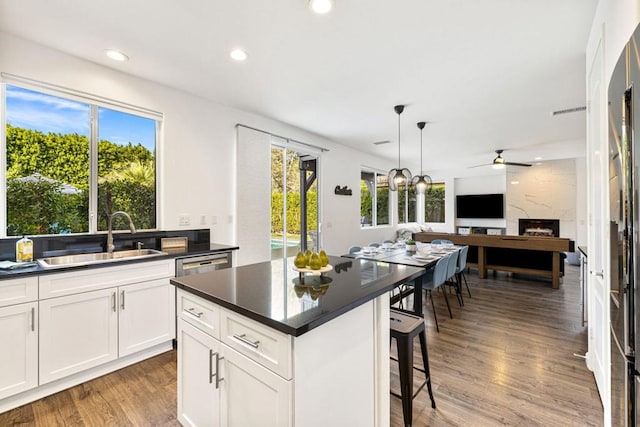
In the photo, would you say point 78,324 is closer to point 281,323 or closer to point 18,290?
point 18,290

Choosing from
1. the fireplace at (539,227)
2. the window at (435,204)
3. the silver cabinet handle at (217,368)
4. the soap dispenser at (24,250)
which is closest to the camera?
the silver cabinet handle at (217,368)

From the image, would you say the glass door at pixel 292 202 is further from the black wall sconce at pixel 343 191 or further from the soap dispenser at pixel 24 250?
the soap dispenser at pixel 24 250

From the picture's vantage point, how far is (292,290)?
1467mm

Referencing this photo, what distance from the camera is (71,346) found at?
211 cm

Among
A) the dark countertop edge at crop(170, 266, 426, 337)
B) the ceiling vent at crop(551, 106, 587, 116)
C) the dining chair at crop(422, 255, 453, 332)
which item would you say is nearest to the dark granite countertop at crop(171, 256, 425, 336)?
the dark countertop edge at crop(170, 266, 426, 337)

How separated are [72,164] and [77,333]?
1.49m

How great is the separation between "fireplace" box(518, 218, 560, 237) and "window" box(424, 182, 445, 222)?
2169mm

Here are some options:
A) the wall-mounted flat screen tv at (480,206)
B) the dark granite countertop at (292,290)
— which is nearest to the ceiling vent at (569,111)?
the dark granite countertop at (292,290)

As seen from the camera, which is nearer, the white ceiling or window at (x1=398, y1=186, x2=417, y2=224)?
the white ceiling

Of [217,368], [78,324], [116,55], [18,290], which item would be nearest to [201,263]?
[78,324]

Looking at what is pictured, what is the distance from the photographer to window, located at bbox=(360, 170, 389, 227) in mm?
6865

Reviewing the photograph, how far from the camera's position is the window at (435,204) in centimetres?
941

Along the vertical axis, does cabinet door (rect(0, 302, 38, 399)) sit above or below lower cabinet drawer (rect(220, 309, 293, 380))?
below

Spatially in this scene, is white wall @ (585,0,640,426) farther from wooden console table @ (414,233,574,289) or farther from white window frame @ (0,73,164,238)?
white window frame @ (0,73,164,238)
